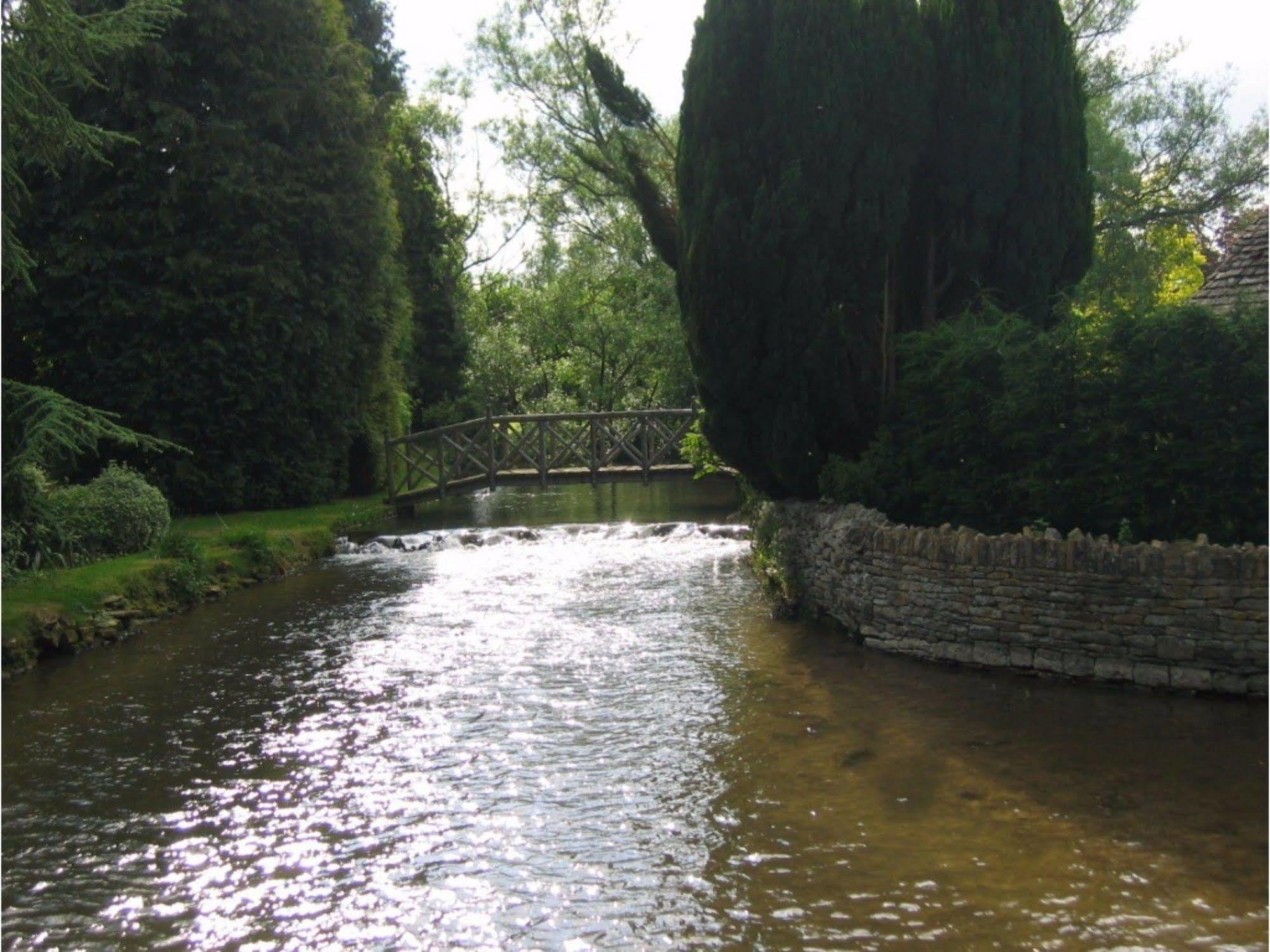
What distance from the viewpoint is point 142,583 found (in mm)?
13008

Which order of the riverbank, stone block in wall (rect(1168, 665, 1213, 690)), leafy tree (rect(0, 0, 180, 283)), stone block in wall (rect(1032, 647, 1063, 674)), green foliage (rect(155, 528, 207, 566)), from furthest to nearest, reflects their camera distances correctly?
green foliage (rect(155, 528, 207, 566)), the riverbank, leafy tree (rect(0, 0, 180, 283)), stone block in wall (rect(1032, 647, 1063, 674)), stone block in wall (rect(1168, 665, 1213, 690))

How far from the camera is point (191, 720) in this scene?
30.1 feet

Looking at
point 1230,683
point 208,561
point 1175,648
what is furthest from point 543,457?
point 1230,683

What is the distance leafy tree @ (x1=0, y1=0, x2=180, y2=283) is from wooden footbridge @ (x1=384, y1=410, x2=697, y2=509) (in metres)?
9.87

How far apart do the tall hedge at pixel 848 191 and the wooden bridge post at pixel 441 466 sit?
30.5 ft

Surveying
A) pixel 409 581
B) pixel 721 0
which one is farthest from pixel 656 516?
pixel 721 0

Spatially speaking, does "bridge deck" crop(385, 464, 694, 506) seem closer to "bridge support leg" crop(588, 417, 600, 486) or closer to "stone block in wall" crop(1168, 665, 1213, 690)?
"bridge support leg" crop(588, 417, 600, 486)

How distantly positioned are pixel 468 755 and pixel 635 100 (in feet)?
33.4

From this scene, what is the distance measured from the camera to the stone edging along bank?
843cm

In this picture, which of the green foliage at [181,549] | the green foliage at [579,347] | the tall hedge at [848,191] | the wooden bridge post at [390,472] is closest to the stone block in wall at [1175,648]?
the tall hedge at [848,191]

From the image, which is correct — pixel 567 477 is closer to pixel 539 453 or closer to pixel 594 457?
pixel 594 457

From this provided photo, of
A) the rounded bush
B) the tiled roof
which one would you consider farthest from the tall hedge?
the rounded bush

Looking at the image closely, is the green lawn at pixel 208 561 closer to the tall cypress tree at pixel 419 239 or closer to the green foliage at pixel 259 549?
the green foliage at pixel 259 549

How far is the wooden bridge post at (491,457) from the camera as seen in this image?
21203 millimetres
